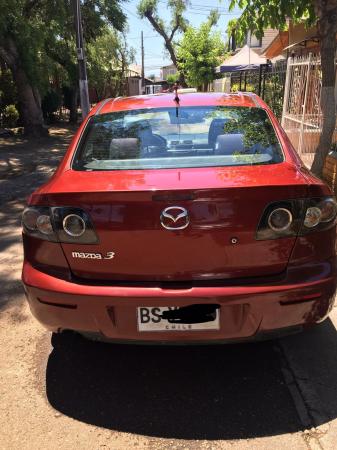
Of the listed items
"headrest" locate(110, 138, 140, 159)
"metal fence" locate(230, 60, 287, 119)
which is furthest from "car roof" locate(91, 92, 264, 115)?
"metal fence" locate(230, 60, 287, 119)

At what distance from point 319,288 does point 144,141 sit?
1543mm

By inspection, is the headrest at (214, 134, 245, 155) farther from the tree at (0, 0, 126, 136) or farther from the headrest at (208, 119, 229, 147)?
the tree at (0, 0, 126, 136)

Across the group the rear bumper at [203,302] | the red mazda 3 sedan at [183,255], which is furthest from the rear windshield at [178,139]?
the rear bumper at [203,302]

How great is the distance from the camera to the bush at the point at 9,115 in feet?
62.2

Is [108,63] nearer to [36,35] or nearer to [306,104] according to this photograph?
[36,35]

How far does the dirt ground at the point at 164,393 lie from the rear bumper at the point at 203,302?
0.43 metres

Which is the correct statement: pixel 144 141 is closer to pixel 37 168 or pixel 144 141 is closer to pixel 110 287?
pixel 110 287

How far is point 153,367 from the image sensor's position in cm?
312

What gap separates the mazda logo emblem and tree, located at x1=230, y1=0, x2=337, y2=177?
3.26 meters

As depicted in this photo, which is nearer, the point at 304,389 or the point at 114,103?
the point at 304,389

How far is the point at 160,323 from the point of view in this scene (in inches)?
100

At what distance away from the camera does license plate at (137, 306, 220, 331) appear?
2.52 meters

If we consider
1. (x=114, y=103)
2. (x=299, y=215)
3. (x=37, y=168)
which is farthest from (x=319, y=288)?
(x=37, y=168)

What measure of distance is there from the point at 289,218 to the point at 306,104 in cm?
678
